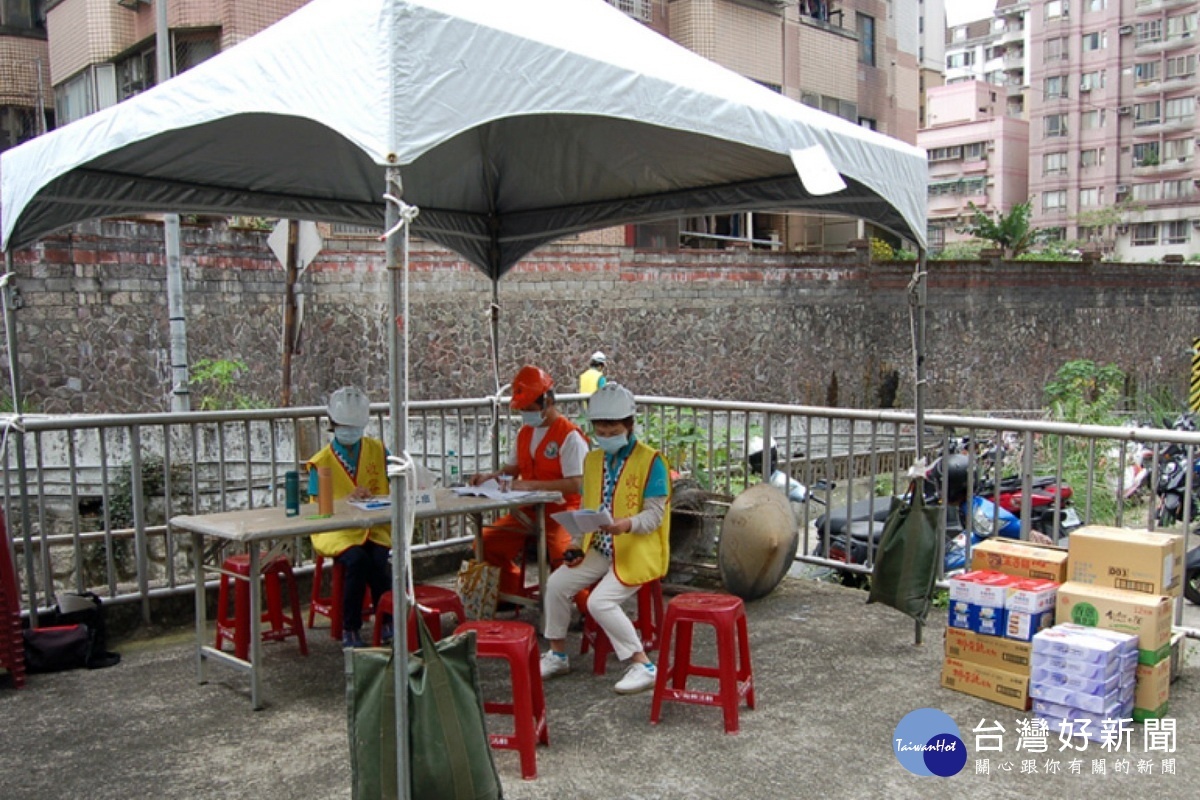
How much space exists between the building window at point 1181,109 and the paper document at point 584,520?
60.2 m

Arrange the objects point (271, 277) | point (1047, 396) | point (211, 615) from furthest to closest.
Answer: point (1047, 396) < point (271, 277) < point (211, 615)

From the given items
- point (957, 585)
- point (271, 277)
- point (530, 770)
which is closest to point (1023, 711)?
point (957, 585)

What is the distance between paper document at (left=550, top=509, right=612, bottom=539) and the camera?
15.1 feet

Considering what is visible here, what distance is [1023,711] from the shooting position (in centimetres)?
472

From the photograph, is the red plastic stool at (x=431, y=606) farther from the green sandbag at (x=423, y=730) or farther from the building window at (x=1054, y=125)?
the building window at (x=1054, y=125)

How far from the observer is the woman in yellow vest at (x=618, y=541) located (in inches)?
192

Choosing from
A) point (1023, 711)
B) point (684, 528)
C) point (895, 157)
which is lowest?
point (1023, 711)

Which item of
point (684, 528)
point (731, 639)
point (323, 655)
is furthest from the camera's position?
point (684, 528)

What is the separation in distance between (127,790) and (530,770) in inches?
62.2

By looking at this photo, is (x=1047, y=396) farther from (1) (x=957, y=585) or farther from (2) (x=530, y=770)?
(2) (x=530, y=770)

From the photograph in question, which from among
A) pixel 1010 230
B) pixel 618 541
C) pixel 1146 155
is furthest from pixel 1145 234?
pixel 618 541

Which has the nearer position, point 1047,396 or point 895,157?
point 895,157

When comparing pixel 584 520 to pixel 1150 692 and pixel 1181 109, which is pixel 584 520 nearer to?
pixel 1150 692

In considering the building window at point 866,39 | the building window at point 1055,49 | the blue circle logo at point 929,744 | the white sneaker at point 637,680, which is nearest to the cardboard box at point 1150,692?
the blue circle logo at point 929,744
